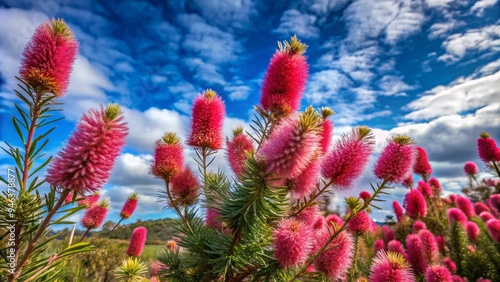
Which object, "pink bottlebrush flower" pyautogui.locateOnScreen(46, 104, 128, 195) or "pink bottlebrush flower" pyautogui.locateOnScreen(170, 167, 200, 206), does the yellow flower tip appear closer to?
"pink bottlebrush flower" pyautogui.locateOnScreen(170, 167, 200, 206)

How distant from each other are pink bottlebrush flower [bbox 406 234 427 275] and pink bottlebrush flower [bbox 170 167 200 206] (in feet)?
10.5

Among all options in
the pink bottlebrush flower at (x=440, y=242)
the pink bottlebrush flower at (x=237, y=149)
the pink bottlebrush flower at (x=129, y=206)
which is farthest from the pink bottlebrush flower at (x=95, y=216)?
the pink bottlebrush flower at (x=440, y=242)

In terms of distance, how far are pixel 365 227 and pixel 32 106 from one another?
9.21ft

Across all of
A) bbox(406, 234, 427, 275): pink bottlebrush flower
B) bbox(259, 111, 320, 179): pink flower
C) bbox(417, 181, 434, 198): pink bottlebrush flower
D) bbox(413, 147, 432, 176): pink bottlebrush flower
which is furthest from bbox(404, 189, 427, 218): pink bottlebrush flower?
bbox(259, 111, 320, 179): pink flower

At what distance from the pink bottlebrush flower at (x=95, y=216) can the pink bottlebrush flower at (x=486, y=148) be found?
5741 millimetres

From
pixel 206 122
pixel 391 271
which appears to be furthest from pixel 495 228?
pixel 206 122

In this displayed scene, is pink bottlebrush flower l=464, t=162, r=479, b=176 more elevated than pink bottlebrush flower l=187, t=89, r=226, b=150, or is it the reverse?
pink bottlebrush flower l=464, t=162, r=479, b=176

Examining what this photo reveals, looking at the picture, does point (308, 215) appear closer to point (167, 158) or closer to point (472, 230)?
point (167, 158)

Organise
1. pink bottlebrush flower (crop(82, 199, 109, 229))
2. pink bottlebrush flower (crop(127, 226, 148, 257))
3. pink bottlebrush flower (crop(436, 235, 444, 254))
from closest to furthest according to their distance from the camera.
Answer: pink bottlebrush flower (crop(82, 199, 109, 229)) → pink bottlebrush flower (crop(127, 226, 148, 257)) → pink bottlebrush flower (crop(436, 235, 444, 254))

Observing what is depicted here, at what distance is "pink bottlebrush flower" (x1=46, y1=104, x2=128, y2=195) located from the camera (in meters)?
1.13

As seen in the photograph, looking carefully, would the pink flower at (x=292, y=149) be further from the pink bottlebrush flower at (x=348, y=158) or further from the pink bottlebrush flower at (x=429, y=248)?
the pink bottlebrush flower at (x=429, y=248)

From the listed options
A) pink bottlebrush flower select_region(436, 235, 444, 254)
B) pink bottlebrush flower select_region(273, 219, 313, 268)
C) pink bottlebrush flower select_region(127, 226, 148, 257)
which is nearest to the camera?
pink bottlebrush flower select_region(273, 219, 313, 268)

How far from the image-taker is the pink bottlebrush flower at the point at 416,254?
3760 mm

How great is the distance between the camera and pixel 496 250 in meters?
5.10
